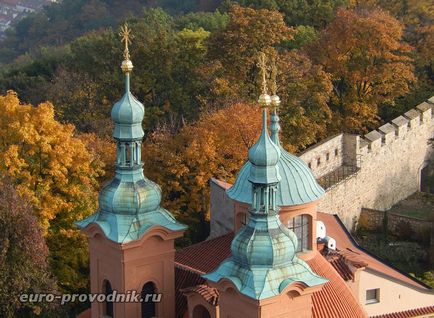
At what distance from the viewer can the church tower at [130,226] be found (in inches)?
917

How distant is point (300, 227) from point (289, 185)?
1.08 meters

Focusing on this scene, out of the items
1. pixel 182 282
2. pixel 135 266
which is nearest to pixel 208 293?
pixel 135 266

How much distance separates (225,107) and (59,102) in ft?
28.7

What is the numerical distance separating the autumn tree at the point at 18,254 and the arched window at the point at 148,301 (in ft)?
22.5

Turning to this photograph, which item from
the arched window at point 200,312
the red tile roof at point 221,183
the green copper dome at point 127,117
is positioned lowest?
the arched window at point 200,312

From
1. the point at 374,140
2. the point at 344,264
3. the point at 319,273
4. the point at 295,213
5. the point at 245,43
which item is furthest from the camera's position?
the point at 245,43

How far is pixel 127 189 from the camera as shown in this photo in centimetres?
2334

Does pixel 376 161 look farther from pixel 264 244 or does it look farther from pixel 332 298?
pixel 264 244

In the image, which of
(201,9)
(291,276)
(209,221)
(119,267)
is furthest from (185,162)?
(201,9)

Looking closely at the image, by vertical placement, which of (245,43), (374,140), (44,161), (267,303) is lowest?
(267,303)

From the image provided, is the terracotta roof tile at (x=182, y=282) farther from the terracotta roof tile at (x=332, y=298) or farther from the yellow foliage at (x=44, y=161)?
the yellow foliage at (x=44, y=161)

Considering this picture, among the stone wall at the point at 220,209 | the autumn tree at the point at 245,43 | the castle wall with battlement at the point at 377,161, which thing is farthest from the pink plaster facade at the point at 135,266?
the autumn tree at the point at 245,43

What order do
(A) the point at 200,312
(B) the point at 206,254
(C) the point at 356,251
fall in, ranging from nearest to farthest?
1. (A) the point at 200,312
2. (B) the point at 206,254
3. (C) the point at 356,251

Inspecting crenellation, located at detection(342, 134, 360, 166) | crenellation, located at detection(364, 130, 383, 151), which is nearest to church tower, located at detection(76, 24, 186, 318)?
crenellation, located at detection(342, 134, 360, 166)
